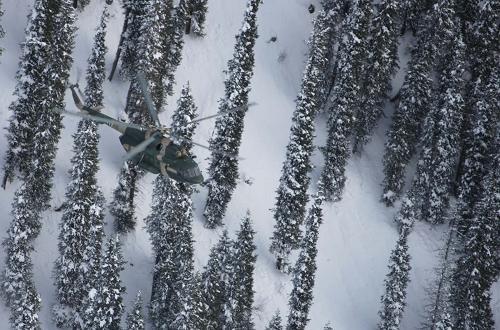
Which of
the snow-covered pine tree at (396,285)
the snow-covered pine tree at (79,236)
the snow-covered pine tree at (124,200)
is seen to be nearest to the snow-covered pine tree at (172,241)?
the snow-covered pine tree at (124,200)

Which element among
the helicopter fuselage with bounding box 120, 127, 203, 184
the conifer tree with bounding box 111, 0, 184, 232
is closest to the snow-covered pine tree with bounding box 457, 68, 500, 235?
the conifer tree with bounding box 111, 0, 184, 232

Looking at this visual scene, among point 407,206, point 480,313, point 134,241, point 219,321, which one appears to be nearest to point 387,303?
point 480,313

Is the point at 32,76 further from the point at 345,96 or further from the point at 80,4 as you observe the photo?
the point at 345,96

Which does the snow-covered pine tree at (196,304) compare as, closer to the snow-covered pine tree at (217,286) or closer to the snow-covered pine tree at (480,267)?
the snow-covered pine tree at (217,286)

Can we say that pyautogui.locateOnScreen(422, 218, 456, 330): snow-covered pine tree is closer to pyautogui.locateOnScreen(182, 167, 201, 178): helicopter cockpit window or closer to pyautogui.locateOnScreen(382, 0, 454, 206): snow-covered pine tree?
pyautogui.locateOnScreen(382, 0, 454, 206): snow-covered pine tree

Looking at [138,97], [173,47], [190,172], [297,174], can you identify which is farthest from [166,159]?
[173,47]

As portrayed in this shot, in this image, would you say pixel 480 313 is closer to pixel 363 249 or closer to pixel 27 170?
pixel 363 249

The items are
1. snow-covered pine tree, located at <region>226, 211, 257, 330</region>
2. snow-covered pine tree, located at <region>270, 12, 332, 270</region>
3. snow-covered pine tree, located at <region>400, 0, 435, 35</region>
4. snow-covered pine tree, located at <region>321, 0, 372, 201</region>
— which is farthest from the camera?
snow-covered pine tree, located at <region>400, 0, 435, 35</region>

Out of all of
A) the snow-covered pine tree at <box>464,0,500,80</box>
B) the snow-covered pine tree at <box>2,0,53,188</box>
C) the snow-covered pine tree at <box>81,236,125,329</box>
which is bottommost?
the snow-covered pine tree at <box>81,236,125,329</box>
